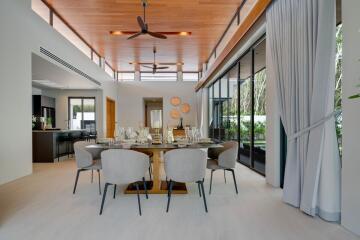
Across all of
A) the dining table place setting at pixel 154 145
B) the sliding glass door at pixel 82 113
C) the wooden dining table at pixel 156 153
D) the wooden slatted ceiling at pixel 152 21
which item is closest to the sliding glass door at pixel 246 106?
→ the wooden slatted ceiling at pixel 152 21

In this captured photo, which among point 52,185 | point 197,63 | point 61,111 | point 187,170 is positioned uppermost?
point 197,63

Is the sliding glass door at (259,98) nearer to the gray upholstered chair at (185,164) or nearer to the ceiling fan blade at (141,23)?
the ceiling fan blade at (141,23)

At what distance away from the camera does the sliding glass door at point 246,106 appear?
490 cm

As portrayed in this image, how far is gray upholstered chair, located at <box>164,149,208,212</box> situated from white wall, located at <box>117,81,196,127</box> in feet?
28.8

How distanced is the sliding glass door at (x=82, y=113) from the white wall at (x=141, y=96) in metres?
1.69

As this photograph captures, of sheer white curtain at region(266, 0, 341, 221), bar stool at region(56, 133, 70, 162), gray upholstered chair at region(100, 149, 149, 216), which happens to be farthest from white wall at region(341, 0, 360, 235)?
bar stool at region(56, 133, 70, 162)

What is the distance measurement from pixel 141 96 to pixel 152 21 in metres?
6.15

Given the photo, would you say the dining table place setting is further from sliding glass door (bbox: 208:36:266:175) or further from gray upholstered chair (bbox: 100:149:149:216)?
sliding glass door (bbox: 208:36:266:175)

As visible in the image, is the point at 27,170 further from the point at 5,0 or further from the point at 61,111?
the point at 61,111

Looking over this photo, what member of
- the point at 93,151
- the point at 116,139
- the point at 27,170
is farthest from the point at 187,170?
the point at 27,170

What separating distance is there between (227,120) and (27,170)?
18.1ft

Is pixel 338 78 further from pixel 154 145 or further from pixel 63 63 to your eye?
pixel 63 63

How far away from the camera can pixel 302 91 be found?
2.70m

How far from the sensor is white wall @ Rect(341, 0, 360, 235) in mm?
2107
